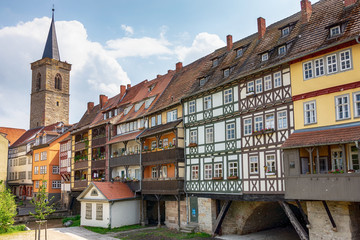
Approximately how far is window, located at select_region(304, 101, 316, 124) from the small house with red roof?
19.3 meters

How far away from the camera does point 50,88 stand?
243 feet

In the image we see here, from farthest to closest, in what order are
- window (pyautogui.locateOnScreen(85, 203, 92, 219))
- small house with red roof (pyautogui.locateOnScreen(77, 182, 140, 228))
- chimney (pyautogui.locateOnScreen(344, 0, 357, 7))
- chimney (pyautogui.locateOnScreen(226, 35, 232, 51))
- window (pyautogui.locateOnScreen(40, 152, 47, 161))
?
window (pyautogui.locateOnScreen(40, 152, 47, 161))
window (pyautogui.locateOnScreen(85, 203, 92, 219))
small house with red roof (pyautogui.locateOnScreen(77, 182, 140, 228))
chimney (pyautogui.locateOnScreen(226, 35, 232, 51))
chimney (pyautogui.locateOnScreen(344, 0, 357, 7))

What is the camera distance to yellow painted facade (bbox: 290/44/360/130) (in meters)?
17.3

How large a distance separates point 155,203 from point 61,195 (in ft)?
71.0

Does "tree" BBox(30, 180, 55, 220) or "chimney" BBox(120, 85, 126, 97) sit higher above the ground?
"chimney" BBox(120, 85, 126, 97)

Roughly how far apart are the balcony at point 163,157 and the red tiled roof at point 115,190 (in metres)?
3.68

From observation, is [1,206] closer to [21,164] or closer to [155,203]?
[155,203]

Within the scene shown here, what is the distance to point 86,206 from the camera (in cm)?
3450

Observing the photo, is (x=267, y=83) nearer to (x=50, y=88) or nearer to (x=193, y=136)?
(x=193, y=136)

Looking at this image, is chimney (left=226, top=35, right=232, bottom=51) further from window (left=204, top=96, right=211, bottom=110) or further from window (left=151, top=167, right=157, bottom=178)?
window (left=151, top=167, right=157, bottom=178)

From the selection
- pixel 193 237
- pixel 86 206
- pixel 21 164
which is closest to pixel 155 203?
pixel 86 206

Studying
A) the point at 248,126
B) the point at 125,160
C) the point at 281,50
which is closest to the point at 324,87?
the point at 281,50

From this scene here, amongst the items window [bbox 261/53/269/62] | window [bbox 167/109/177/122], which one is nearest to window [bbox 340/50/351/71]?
window [bbox 261/53/269/62]

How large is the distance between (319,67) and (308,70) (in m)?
0.68
